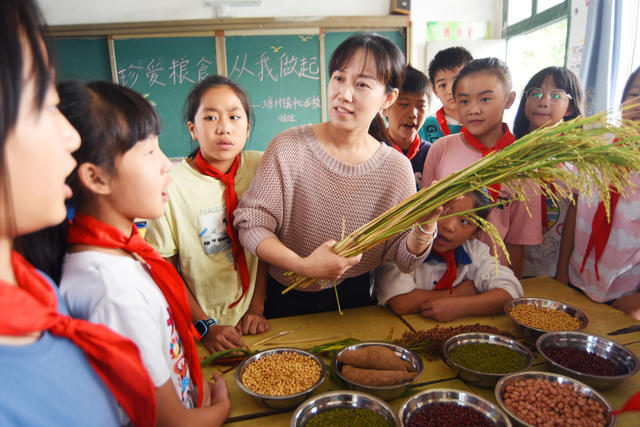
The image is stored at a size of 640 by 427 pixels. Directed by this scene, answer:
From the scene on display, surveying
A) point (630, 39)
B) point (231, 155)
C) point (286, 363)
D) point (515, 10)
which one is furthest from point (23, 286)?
point (515, 10)

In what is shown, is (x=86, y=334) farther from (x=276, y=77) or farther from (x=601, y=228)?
(x=276, y=77)

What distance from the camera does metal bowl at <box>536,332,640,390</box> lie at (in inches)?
44.9

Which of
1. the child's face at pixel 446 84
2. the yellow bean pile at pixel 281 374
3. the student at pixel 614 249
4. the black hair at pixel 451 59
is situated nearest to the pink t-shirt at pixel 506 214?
the student at pixel 614 249

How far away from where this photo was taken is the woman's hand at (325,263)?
131cm

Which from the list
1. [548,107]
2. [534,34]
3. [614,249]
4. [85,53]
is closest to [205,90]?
[548,107]

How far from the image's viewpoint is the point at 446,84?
9.20 ft

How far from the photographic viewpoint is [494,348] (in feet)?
4.43

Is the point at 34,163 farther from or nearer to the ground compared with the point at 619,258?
farther from the ground

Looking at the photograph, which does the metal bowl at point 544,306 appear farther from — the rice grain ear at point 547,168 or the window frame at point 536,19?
the window frame at point 536,19

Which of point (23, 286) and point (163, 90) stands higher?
point (163, 90)

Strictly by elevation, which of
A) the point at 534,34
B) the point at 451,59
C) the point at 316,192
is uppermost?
the point at 534,34

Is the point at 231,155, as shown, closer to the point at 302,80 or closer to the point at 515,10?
the point at 302,80

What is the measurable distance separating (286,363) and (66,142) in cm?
93

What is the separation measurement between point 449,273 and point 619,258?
2.95ft
